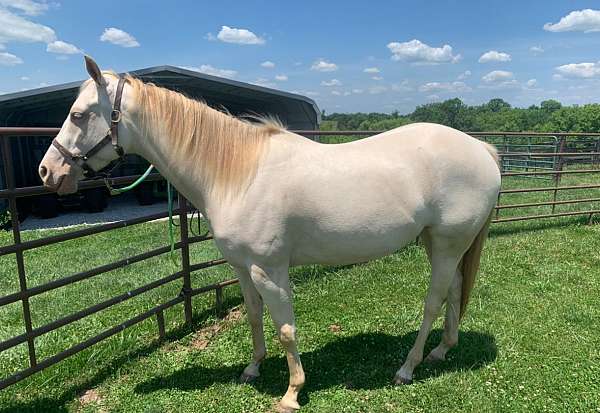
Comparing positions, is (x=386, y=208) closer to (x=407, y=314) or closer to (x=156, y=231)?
(x=407, y=314)

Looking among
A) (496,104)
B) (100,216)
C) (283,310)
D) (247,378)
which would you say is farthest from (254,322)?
(496,104)

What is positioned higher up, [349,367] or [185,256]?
[185,256]

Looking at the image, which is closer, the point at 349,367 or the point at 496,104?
the point at 349,367

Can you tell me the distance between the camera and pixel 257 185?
234cm

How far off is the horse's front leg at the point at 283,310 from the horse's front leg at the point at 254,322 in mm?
299

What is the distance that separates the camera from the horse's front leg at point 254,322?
276 centimetres

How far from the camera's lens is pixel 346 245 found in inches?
97.0

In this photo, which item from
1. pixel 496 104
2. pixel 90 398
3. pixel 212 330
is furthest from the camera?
pixel 496 104

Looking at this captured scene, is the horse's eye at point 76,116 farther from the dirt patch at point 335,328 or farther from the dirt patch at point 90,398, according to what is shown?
the dirt patch at point 335,328

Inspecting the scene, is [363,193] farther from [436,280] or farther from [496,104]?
[496,104]

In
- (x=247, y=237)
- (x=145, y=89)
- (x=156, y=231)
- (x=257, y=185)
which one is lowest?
(x=156, y=231)

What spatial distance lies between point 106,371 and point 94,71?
6.88ft

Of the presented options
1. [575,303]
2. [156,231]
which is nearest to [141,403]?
[575,303]

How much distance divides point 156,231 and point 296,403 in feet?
19.4
